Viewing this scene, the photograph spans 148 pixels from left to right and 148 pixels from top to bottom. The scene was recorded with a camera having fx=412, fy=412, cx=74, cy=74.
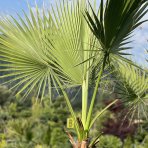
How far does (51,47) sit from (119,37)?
888 millimetres

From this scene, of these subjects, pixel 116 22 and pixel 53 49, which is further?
pixel 53 49

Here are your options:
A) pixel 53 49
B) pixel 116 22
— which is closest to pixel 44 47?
pixel 53 49

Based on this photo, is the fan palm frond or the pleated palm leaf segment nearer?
the fan palm frond

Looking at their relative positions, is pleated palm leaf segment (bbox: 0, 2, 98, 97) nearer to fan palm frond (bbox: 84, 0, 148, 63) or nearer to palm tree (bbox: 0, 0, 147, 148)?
palm tree (bbox: 0, 0, 147, 148)

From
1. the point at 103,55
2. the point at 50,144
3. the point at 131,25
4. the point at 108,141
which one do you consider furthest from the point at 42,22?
the point at 108,141

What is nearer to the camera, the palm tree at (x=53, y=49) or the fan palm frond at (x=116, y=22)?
the fan palm frond at (x=116, y=22)

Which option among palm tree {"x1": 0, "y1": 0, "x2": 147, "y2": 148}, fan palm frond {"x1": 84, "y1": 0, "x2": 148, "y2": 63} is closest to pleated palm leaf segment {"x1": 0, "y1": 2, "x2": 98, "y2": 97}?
palm tree {"x1": 0, "y1": 0, "x2": 147, "y2": 148}

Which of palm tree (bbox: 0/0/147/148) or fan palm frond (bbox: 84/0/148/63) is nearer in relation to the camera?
fan palm frond (bbox: 84/0/148/63)

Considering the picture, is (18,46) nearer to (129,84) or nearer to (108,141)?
(129,84)

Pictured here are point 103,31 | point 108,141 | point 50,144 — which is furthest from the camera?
point 108,141

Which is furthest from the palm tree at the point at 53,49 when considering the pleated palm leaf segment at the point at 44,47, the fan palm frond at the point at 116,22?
the fan palm frond at the point at 116,22

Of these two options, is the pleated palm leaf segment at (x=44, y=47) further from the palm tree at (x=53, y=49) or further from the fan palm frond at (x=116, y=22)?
the fan palm frond at (x=116, y=22)

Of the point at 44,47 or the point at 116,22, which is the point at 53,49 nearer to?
the point at 44,47

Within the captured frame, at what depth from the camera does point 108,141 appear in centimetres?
1139
